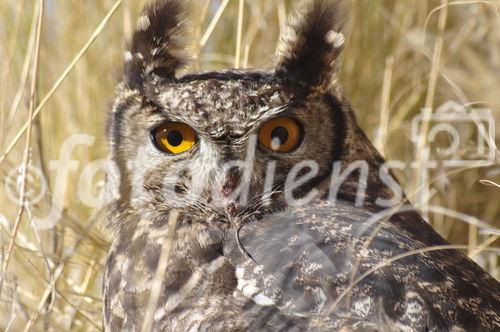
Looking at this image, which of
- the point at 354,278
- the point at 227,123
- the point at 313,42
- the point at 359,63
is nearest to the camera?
the point at 354,278

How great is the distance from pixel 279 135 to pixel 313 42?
0.28 m

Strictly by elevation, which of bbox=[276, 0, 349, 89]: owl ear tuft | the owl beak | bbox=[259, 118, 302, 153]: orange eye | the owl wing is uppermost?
bbox=[276, 0, 349, 89]: owl ear tuft

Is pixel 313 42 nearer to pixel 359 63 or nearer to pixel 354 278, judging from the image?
pixel 354 278

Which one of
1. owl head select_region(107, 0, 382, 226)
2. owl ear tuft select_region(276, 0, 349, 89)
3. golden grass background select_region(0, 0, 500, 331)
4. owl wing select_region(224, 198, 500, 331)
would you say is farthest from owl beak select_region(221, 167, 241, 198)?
golden grass background select_region(0, 0, 500, 331)

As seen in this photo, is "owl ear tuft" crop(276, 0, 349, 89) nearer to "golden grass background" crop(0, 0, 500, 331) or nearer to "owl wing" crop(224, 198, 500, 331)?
"owl wing" crop(224, 198, 500, 331)

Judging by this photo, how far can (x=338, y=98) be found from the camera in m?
2.04

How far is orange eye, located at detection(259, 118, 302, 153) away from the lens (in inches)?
74.9

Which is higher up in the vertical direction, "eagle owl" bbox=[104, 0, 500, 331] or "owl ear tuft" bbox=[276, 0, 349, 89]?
"owl ear tuft" bbox=[276, 0, 349, 89]

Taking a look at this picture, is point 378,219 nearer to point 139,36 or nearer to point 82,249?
point 139,36

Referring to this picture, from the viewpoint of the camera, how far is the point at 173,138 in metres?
1.94

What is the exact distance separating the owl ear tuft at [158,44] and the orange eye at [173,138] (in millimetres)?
139

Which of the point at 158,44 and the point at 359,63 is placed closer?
the point at 158,44

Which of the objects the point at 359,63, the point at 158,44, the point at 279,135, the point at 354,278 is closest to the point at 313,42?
the point at 279,135

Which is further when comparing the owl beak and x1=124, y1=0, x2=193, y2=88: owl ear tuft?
x1=124, y1=0, x2=193, y2=88: owl ear tuft
